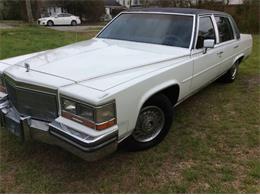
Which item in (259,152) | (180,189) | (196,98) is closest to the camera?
(180,189)

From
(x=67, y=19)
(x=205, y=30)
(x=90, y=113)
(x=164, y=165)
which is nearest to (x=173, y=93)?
(x=164, y=165)

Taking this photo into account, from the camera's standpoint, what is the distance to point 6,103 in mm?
3045

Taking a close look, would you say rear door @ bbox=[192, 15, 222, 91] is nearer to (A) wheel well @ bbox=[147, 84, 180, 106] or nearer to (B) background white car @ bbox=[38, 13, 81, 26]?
(A) wheel well @ bbox=[147, 84, 180, 106]

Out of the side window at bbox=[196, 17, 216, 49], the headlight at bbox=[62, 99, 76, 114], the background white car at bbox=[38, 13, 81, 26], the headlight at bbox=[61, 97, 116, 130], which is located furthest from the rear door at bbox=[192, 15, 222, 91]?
the background white car at bbox=[38, 13, 81, 26]

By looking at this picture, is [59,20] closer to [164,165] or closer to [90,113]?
[164,165]

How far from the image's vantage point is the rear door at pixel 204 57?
380 centimetres

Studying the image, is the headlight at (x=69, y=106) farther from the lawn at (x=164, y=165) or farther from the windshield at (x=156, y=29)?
the windshield at (x=156, y=29)

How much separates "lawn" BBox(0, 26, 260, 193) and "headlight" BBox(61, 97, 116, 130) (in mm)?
736

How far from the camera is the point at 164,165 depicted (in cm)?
297

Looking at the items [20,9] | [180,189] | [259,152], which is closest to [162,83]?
[180,189]

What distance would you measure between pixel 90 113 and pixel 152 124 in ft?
3.64

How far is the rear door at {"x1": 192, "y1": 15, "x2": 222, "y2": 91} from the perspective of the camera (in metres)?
3.80

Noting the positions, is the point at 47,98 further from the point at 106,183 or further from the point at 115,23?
the point at 115,23

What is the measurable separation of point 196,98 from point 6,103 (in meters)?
3.34
